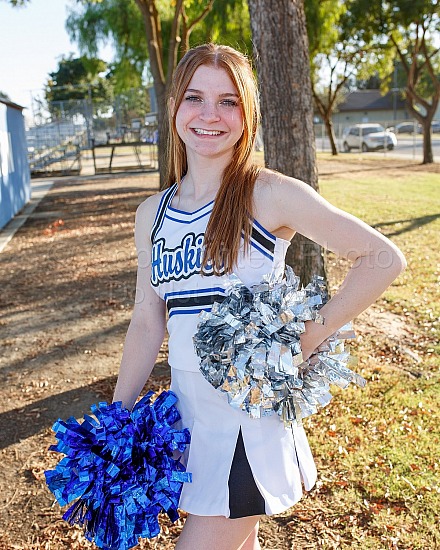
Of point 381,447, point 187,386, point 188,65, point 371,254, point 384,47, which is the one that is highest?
point 384,47

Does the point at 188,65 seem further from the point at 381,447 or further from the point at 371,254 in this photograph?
the point at 381,447

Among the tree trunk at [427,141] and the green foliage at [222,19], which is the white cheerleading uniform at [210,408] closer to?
the green foliage at [222,19]

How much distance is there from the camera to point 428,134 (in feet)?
76.0

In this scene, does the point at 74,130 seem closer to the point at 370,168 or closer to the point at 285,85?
the point at 370,168

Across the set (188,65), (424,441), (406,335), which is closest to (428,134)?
(406,335)

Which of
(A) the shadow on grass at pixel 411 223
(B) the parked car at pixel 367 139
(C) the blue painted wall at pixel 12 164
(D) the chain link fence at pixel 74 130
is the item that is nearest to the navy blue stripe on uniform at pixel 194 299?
(A) the shadow on grass at pixel 411 223

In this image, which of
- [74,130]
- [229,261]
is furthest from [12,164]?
[74,130]

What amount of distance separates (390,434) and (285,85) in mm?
2574

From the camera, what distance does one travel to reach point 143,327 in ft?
6.89

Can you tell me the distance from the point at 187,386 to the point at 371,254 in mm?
674

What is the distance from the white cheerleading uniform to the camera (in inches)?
68.9

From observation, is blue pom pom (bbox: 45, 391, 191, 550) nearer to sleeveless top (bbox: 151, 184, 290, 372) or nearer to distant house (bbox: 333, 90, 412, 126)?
sleeveless top (bbox: 151, 184, 290, 372)

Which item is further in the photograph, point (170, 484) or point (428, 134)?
point (428, 134)

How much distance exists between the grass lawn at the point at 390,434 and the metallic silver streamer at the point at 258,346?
1.45m
